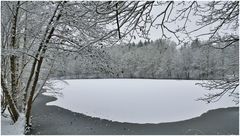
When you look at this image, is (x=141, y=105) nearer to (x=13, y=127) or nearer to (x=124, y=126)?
(x=124, y=126)

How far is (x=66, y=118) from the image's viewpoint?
575 inches

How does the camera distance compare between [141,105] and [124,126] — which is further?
[141,105]

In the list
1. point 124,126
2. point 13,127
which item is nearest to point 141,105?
point 124,126

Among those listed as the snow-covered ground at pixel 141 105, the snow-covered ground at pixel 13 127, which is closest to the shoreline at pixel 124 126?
the snow-covered ground at pixel 141 105

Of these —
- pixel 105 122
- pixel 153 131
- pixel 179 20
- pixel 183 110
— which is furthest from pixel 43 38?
pixel 183 110

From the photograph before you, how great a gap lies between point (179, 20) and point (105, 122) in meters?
11.5

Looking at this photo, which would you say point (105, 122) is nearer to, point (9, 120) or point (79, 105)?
point (79, 105)

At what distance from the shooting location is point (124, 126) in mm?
12953

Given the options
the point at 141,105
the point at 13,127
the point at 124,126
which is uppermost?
the point at 13,127

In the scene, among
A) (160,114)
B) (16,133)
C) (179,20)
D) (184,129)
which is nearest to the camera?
(179,20)

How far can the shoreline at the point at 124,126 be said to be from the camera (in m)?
11.5

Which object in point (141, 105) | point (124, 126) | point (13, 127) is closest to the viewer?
point (13, 127)

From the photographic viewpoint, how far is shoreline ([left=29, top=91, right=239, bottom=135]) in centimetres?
1151

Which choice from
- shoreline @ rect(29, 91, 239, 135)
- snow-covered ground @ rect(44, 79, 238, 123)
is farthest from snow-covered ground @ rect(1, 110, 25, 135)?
snow-covered ground @ rect(44, 79, 238, 123)
